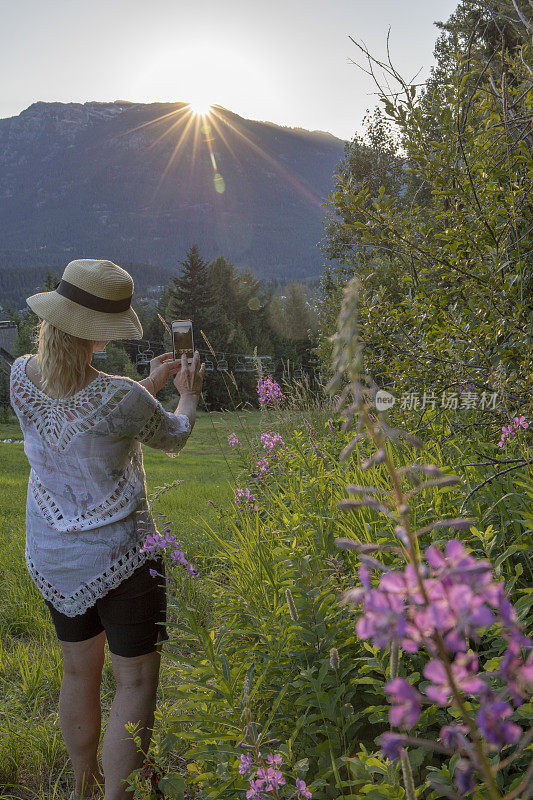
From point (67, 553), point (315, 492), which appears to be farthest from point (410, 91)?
point (67, 553)

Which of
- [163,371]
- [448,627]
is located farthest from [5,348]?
[448,627]

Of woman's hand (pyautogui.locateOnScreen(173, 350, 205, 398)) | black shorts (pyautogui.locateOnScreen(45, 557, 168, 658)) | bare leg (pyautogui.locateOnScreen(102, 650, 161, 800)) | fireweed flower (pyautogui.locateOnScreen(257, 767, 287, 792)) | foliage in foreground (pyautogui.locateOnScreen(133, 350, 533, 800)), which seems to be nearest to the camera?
fireweed flower (pyautogui.locateOnScreen(257, 767, 287, 792))

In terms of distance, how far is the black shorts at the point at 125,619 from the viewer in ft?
9.01

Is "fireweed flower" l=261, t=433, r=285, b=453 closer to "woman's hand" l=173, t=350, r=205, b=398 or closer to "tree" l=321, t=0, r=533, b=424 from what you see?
"tree" l=321, t=0, r=533, b=424

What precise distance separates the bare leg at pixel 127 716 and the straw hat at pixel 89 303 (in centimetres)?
158

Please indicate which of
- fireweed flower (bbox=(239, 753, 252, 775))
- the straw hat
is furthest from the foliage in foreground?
the straw hat

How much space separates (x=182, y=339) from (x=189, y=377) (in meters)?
0.42

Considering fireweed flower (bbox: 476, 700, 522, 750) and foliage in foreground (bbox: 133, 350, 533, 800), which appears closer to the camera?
fireweed flower (bbox: 476, 700, 522, 750)

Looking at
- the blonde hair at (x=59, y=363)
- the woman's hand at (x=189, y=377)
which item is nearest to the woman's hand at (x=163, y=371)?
the woman's hand at (x=189, y=377)

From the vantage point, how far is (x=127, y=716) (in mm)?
2727

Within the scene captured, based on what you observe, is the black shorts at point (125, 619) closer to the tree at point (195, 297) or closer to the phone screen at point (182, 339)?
the phone screen at point (182, 339)

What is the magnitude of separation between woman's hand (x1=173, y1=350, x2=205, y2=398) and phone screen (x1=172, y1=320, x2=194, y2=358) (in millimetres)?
166

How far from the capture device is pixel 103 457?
2.71m

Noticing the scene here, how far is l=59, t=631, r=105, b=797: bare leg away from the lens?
9.18 feet
